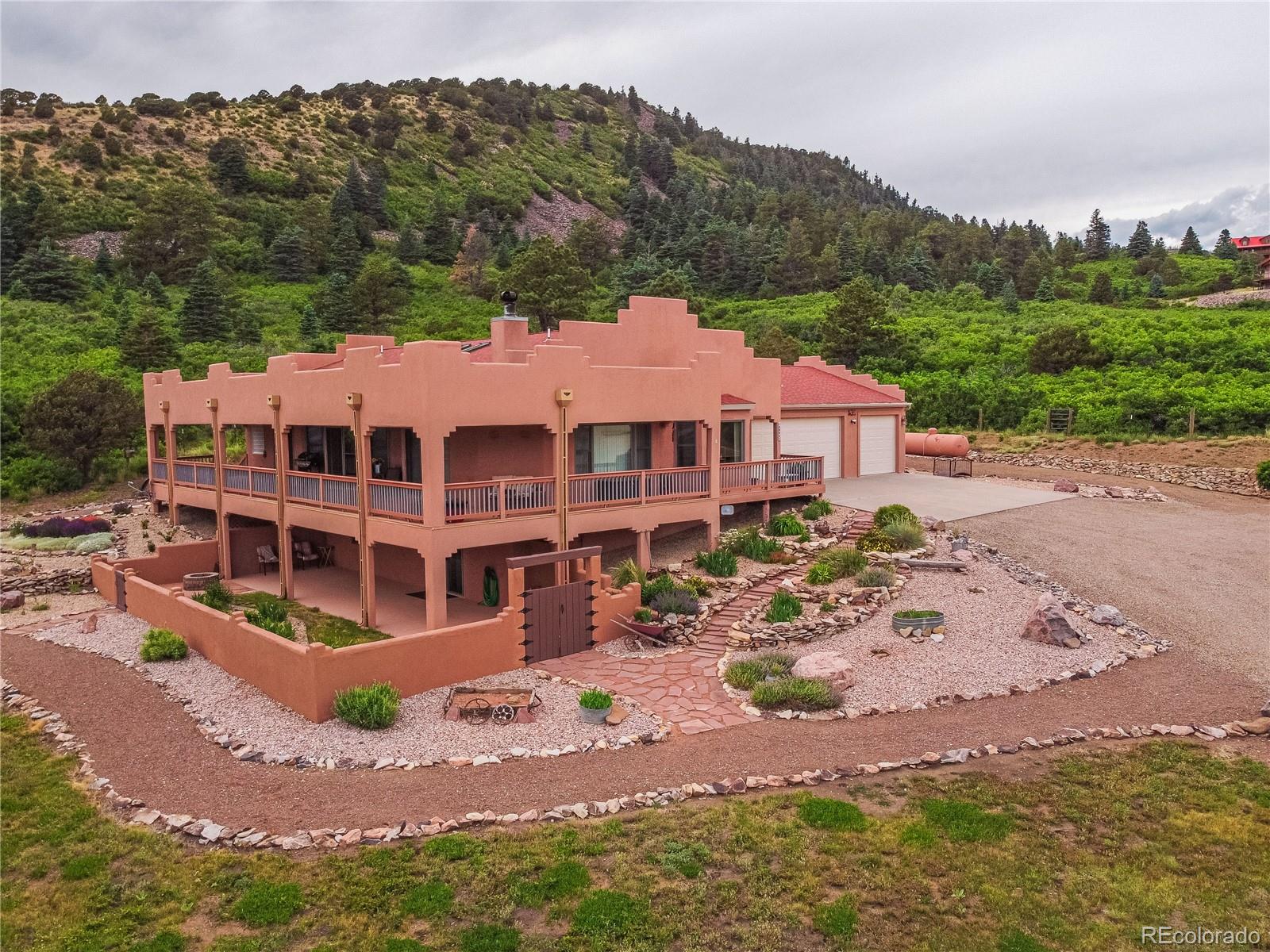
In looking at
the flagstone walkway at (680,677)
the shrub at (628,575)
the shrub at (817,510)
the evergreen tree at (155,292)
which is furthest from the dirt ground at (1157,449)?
the evergreen tree at (155,292)

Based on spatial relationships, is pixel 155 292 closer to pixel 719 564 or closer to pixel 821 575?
pixel 719 564

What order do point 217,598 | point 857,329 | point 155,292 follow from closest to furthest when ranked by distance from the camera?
point 217,598, point 857,329, point 155,292

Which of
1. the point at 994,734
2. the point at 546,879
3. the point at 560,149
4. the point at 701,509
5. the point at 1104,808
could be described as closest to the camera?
the point at 546,879

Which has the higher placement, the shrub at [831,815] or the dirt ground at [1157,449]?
the dirt ground at [1157,449]

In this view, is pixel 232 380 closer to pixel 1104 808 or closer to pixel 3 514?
pixel 3 514

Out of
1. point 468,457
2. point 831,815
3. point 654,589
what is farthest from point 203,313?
point 831,815

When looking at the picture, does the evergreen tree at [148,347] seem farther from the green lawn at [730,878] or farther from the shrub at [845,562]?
the shrub at [845,562]

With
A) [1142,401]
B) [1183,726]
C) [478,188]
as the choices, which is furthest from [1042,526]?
[478,188]
